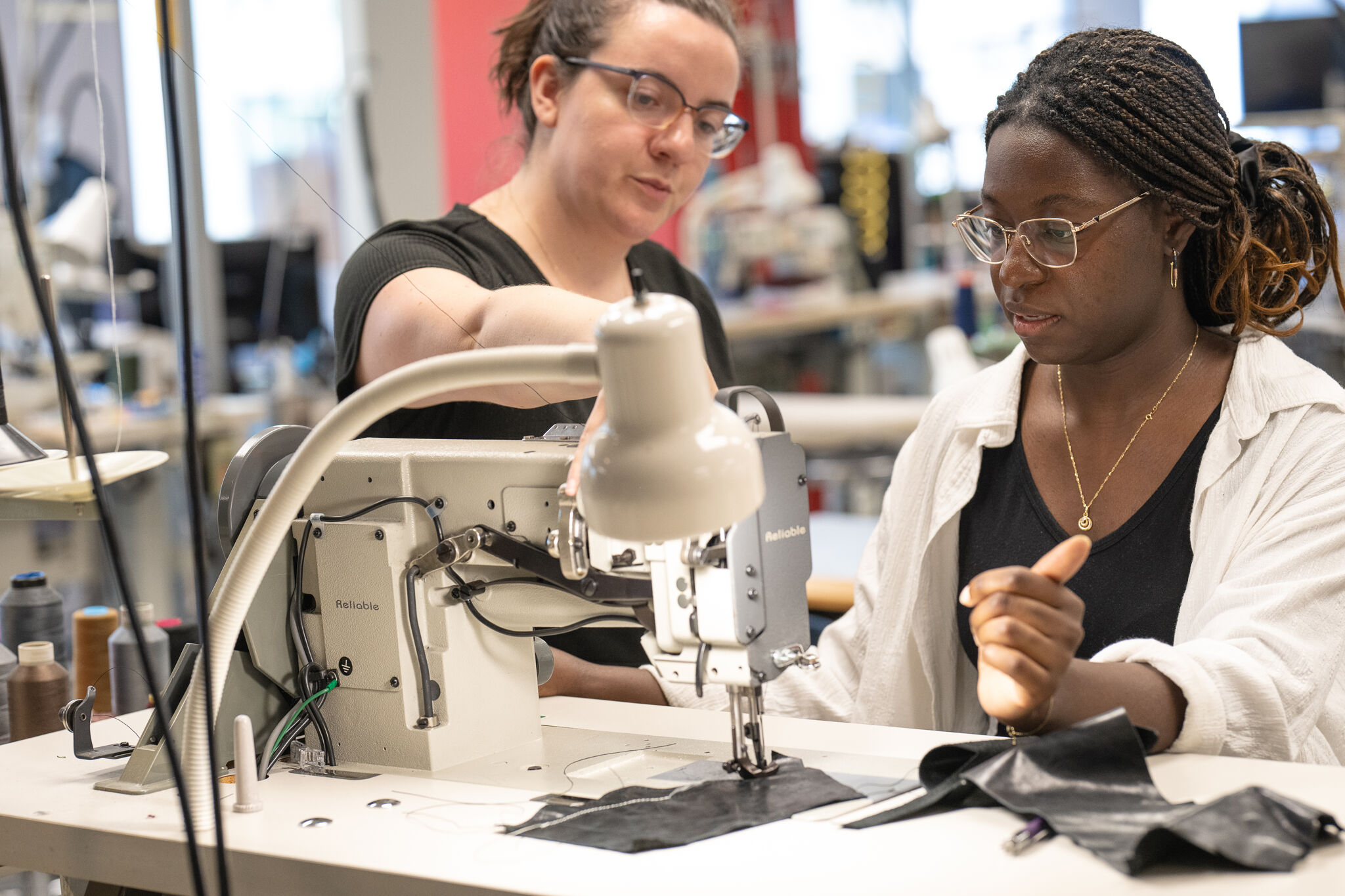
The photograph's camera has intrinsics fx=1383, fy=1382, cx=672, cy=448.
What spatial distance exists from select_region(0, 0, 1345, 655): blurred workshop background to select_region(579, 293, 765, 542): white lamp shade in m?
0.60

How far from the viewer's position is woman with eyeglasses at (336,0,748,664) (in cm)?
172

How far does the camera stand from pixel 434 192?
566cm

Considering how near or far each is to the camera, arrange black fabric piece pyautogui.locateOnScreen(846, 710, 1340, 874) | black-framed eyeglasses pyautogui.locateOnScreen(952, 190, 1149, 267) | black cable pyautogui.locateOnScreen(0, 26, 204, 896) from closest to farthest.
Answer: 1. black cable pyautogui.locateOnScreen(0, 26, 204, 896)
2. black fabric piece pyautogui.locateOnScreen(846, 710, 1340, 874)
3. black-framed eyeglasses pyautogui.locateOnScreen(952, 190, 1149, 267)

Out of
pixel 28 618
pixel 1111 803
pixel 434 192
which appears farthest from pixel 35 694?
pixel 434 192

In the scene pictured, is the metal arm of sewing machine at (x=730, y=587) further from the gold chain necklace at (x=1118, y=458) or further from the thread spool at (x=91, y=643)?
the thread spool at (x=91, y=643)

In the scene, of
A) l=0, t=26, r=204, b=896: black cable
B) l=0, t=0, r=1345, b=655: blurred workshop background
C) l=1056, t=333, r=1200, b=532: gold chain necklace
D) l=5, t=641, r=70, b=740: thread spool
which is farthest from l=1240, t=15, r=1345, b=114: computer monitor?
l=0, t=26, r=204, b=896: black cable

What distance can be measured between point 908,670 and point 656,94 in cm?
86

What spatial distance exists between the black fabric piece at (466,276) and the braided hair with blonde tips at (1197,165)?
1.61 ft

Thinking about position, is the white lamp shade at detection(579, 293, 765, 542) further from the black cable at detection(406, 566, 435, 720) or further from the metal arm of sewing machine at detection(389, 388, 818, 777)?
the black cable at detection(406, 566, 435, 720)

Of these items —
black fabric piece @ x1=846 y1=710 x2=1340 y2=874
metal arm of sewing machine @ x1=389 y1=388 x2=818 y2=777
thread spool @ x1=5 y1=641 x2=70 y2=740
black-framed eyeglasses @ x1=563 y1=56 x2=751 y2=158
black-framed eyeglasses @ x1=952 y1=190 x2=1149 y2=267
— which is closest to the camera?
black fabric piece @ x1=846 y1=710 x2=1340 y2=874

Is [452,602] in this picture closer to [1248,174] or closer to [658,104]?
[658,104]

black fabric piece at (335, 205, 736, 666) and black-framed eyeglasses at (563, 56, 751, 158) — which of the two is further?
black-framed eyeglasses at (563, 56, 751, 158)

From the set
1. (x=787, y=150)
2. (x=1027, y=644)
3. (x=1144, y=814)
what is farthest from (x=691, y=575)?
(x=787, y=150)

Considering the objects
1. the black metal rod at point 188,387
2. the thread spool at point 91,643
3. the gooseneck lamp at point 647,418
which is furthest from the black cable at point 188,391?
A: the thread spool at point 91,643
